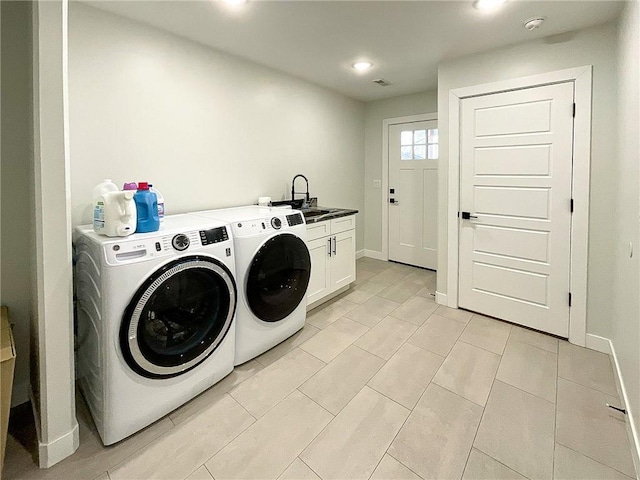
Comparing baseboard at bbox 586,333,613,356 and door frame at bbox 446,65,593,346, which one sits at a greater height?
door frame at bbox 446,65,593,346

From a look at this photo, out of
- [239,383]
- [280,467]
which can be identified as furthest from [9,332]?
[280,467]

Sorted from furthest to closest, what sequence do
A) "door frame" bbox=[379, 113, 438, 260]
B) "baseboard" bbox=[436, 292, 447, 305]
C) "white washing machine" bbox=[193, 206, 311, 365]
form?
1. "door frame" bbox=[379, 113, 438, 260]
2. "baseboard" bbox=[436, 292, 447, 305]
3. "white washing machine" bbox=[193, 206, 311, 365]

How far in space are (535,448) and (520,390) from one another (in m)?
0.46

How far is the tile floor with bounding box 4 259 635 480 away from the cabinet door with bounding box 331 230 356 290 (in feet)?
2.57

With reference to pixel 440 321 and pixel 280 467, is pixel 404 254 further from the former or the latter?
pixel 280 467

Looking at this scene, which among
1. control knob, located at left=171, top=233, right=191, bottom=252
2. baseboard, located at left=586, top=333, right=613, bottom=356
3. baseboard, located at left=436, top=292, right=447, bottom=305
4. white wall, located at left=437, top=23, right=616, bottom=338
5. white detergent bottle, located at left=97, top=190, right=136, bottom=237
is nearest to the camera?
white detergent bottle, located at left=97, top=190, right=136, bottom=237

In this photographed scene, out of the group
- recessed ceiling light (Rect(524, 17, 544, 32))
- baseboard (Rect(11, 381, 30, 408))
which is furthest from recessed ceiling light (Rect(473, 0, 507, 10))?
baseboard (Rect(11, 381, 30, 408))

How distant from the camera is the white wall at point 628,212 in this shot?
159 centimetres

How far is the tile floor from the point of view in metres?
1.43

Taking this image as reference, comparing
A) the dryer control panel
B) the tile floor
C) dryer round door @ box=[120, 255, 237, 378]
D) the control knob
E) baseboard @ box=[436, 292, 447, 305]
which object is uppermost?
the dryer control panel

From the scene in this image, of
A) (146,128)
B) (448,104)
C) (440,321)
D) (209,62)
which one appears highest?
(209,62)

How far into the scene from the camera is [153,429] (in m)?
1.66

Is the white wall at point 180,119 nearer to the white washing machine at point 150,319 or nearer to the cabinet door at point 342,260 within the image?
the white washing machine at point 150,319

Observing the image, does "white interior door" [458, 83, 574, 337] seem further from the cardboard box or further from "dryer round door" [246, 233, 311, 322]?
the cardboard box
